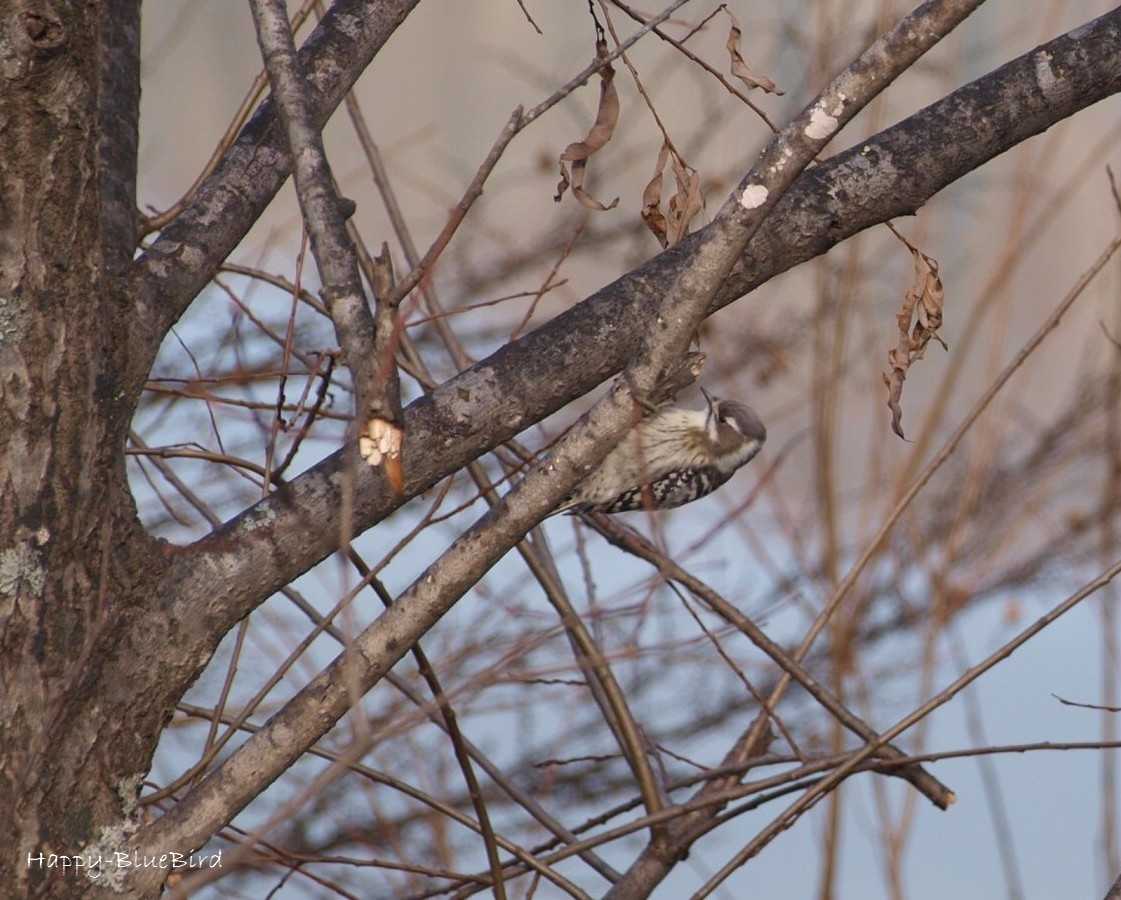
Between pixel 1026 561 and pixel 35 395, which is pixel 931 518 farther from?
pixel 35 395

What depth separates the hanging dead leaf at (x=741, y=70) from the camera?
137 cm

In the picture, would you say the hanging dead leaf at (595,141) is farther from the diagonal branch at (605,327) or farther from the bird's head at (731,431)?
the bird's head at (731,431)

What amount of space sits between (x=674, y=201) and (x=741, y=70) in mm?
158

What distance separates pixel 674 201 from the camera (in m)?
1.49

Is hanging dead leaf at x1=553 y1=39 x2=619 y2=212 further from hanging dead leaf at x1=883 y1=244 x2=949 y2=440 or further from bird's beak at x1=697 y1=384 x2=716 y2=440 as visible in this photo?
bird's beak at x1=697 y1=384 x2=716 y2=440

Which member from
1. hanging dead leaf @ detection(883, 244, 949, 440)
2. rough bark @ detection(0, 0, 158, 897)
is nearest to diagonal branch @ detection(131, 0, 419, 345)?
rough bark @ detection(0, 0, 158, 897)

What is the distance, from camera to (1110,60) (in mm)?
1488

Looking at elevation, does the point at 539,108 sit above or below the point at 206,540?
above

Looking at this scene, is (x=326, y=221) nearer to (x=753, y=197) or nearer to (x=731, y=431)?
(x=753, y=197)

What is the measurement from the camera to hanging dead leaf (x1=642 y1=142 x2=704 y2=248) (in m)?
1.44

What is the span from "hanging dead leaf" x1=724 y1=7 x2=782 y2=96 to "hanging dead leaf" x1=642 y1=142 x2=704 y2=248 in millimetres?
101

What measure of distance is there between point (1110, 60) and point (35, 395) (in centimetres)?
114

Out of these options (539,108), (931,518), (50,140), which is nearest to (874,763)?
(539,108)

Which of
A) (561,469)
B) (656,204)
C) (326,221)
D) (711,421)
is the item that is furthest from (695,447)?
(326,221)
